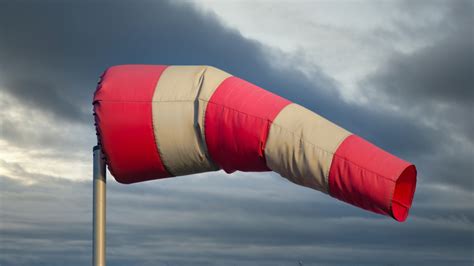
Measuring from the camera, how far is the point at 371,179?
18.8ft

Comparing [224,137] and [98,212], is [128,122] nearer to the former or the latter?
[224,137]

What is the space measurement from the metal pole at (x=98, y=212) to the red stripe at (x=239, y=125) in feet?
3.79

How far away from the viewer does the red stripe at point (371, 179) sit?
571 centimetres

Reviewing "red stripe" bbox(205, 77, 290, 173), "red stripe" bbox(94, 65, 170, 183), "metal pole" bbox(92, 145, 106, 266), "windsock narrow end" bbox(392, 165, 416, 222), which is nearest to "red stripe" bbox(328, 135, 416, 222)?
"windsock narrow end" bbox(392, 165, 416, 222)

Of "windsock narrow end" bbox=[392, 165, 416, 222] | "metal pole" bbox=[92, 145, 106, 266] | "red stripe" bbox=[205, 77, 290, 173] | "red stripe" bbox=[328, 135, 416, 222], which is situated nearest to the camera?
"red stripe" bbox=[328, 135, 416, 222]

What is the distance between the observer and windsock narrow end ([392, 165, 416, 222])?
5848mm

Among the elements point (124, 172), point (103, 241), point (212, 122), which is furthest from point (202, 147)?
point (103, 241)

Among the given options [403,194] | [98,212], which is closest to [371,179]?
[403,194]

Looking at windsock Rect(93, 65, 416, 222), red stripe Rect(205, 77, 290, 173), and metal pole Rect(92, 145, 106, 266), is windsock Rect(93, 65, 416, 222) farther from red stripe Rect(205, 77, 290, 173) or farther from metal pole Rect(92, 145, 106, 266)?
metal pole Rect(92, 145, 106, 266)

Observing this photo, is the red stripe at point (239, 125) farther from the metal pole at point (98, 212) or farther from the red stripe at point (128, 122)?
the metal pole at point (98, 212)

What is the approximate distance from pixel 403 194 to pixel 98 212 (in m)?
2.77

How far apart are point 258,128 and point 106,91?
140 cm

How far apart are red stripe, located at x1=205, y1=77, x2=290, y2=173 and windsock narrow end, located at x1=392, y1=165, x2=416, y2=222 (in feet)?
3.66

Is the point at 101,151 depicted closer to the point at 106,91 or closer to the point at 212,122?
the point at 106,91
